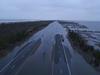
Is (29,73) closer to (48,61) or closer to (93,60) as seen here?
(48,61)

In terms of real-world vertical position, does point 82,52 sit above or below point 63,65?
below

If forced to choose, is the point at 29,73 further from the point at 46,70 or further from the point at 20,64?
the point at 20,64

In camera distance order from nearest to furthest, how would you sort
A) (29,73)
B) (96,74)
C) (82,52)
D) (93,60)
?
(29,73) → (96,74) → (93,60) → (82,52)

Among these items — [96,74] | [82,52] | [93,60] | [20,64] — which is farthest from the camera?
[82,52]

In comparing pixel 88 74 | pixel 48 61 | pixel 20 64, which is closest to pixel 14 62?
pixel 20 64

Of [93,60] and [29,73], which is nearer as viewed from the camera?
[29,73]

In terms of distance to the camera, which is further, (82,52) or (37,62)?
(82,52)

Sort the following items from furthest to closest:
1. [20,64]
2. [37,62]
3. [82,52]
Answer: [82,52]
[37,62]
[20,64]

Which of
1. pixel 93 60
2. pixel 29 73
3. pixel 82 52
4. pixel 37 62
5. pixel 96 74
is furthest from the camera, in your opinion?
pixel 82 52

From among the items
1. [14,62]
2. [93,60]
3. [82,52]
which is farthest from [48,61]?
[82,52]
